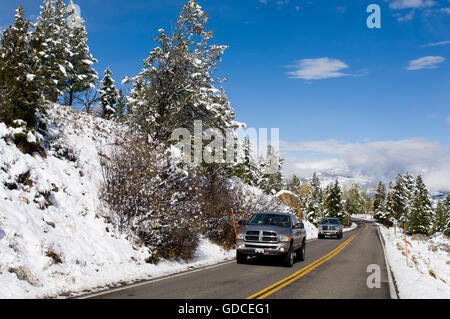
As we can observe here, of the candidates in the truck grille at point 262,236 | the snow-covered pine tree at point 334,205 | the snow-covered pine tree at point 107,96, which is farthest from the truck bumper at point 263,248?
the snow-covered pine tree at point 334,205

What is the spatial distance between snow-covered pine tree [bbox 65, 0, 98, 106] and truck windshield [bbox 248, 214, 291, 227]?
2855 centimetres

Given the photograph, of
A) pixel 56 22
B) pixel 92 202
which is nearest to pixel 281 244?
pixel 92 202

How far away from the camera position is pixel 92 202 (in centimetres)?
1327

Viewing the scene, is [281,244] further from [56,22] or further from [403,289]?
[56,22]

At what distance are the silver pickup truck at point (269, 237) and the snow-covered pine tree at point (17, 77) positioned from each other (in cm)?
875

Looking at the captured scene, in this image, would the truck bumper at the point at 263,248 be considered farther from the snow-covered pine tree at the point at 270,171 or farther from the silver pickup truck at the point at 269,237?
the snow-covered pine tree at the point at 270,171

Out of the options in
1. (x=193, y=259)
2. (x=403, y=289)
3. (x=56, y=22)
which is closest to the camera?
(x=403, y=289)

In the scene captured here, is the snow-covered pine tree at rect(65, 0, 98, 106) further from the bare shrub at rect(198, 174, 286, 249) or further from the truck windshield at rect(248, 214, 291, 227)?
the truck windshield at rect(248, 214, 291, 227)

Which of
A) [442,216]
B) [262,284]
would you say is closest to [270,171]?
[442,216]

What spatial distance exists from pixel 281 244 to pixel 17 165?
917 centimetres

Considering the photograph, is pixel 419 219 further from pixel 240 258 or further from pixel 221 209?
pixel 240 258

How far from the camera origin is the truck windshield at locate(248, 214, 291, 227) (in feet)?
45.4

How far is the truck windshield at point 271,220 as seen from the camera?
13.8 m
